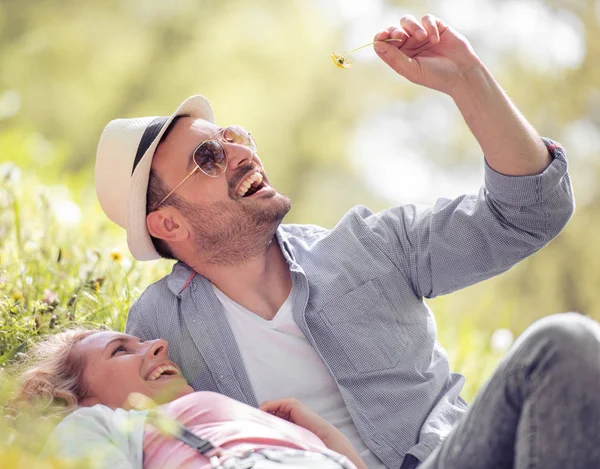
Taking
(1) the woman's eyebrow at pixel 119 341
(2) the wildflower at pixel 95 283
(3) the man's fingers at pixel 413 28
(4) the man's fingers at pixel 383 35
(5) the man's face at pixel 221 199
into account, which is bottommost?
(2) the wildflower at pixel 95 283

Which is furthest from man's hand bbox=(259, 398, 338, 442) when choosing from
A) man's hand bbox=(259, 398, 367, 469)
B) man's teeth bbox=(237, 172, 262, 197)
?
man's teeth bbox=(237, 172, 262, 197)

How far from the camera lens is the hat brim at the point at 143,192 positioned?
104 inches

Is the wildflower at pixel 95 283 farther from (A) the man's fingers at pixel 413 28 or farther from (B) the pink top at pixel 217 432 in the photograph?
(A) the man's fingers at pixel 413 28

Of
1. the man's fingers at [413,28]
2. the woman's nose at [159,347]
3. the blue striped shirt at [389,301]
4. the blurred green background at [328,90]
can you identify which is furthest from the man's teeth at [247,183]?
the blurred green background at [328,90]

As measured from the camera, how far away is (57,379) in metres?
2.22

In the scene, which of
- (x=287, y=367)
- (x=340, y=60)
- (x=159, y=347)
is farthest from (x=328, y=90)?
(x=159, y=347)

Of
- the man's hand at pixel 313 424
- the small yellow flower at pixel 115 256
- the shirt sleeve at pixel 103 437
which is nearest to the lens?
the shirt sleeve at pixel 103 437

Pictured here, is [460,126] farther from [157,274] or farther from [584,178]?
[157,274]

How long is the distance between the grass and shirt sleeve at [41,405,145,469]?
0.22ft

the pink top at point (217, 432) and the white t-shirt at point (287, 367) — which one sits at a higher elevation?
the pink top at point (217, 432)

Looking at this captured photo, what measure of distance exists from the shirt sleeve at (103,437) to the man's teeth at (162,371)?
0.24m

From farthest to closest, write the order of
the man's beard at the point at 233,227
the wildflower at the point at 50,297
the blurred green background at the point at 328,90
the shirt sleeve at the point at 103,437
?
the blurred green background at the point at 328,90, the wildflower at the point at 50,297, the man's beard at the point at 233,227, the shirt sleeve at the point at 103,437

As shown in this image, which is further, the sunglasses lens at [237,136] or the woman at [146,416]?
the sunglasses lens at [237,136]

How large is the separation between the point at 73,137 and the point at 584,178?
5870 millimetres
